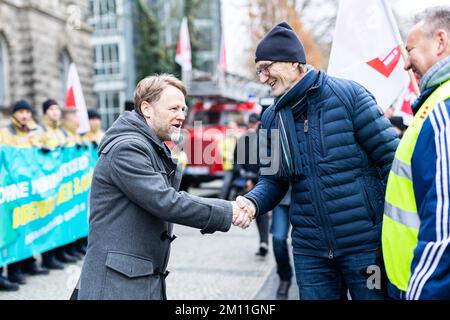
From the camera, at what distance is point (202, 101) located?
1822 cm

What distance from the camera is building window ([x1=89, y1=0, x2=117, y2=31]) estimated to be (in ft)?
121

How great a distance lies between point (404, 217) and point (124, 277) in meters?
1.25

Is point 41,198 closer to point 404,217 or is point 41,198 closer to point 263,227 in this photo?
point 263,227

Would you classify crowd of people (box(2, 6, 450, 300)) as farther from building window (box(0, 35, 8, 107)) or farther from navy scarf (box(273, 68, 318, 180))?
building window (box(0, 35, 8, 107))

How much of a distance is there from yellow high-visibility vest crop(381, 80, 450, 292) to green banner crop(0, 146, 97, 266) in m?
4.96

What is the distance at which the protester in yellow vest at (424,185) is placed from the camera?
6.90 feet

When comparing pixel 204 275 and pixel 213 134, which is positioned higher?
pixel 213 134

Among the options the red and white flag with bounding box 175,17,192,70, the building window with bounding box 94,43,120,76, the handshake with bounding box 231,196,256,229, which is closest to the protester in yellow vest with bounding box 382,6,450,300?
the handshake with bounding box 231,196,256,229

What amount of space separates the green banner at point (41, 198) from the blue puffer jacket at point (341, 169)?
168 inches

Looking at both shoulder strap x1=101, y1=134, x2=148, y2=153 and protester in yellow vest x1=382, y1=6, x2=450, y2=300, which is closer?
protester in yellow vest x1=382, y1=6, x2=450, y2=300

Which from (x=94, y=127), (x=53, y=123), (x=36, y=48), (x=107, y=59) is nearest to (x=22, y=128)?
Result: (x=53, y=123)

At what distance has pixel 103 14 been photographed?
40.8 metres
